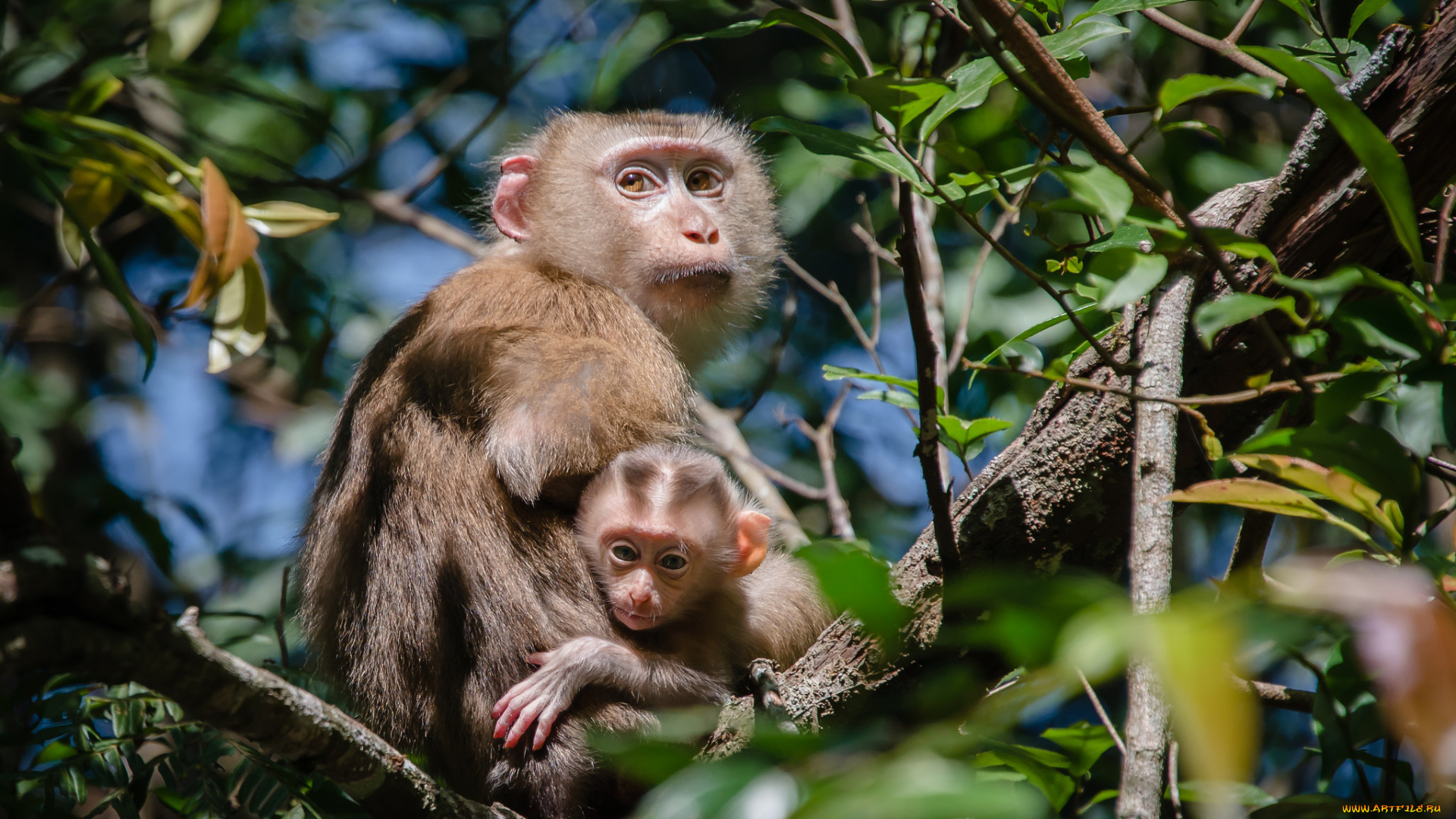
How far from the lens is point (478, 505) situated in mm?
3070

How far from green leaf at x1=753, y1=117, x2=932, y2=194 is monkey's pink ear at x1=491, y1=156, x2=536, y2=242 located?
2.30 meters

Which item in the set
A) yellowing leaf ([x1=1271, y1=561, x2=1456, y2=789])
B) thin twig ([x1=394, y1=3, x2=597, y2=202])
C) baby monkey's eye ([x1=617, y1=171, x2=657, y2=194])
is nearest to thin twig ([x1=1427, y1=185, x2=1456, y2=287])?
yellowing leaf ([x1=1271, y1=561, x2=1456, y2=789])

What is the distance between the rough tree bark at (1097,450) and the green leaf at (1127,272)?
862 millimetres

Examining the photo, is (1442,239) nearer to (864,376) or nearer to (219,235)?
(864,376)

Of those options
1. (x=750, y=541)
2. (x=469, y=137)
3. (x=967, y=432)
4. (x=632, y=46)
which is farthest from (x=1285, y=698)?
(x=469, y=137)

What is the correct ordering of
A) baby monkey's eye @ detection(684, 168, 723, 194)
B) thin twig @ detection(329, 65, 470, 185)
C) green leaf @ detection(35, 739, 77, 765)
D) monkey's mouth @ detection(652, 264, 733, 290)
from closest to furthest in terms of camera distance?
green leaf @ detection(35, 739, 77, 765)
monkey's mouth @ detection(652, 264, 733, 290)
baby monkey's eye @ detection(684, 168, 723, 194)
thin twig @ detection(329, 65, 470, 185)

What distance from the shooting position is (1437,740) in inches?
36.6

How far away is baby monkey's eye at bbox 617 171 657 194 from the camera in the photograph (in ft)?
14.9

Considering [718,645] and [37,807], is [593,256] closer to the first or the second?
[718,645]

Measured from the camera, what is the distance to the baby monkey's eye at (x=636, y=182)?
4.54 metres

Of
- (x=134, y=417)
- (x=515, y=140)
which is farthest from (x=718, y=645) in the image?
(x=134, y=417)

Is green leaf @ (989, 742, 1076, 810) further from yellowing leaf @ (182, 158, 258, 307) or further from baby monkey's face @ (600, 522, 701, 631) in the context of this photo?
yellowing leaf @ (182, 158, 258, 307)

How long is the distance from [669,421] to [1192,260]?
1.61 meters

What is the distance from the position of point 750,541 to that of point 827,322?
296 cm
